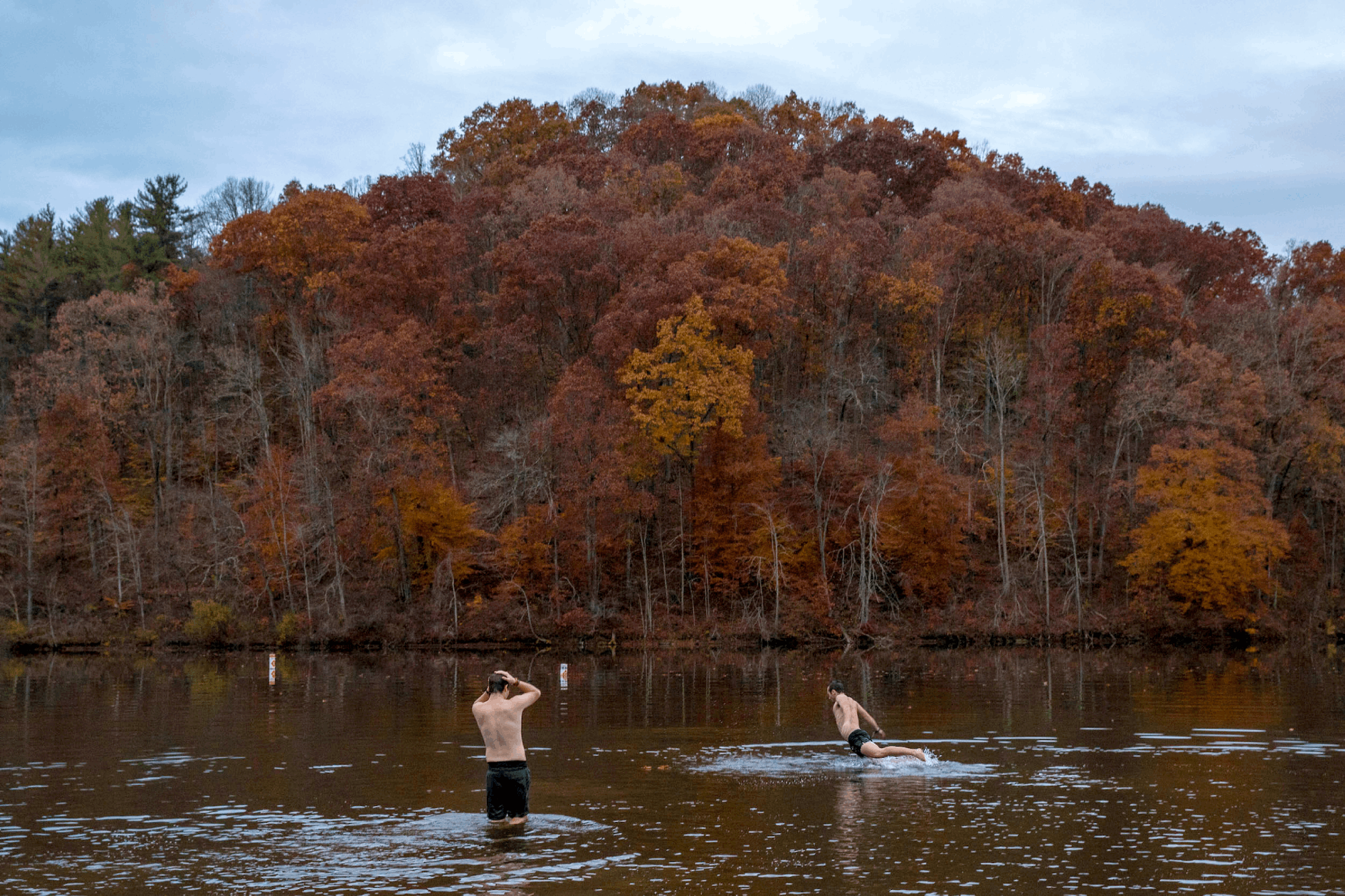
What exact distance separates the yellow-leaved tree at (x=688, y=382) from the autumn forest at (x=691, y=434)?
0.68 ft

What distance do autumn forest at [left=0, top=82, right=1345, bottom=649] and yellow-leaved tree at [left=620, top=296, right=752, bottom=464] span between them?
0.68ft

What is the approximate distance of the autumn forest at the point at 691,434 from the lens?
216 feet

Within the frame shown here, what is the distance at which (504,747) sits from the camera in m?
18.7

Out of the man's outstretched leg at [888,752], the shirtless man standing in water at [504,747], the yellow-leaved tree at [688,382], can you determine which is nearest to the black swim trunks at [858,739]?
the man's outstretched leg at [888,752]

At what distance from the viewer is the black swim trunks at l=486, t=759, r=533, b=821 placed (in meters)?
18.9

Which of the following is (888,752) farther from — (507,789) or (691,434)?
(691,434)

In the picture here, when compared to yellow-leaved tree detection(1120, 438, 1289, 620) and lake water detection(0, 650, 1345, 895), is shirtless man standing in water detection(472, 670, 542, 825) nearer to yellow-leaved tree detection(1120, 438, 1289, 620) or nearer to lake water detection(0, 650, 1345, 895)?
lake water detection(0, 650, 1345, 895)

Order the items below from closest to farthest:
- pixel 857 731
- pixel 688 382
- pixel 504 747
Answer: pixel 504 747 → pixel 857 731 → pixel 688 382

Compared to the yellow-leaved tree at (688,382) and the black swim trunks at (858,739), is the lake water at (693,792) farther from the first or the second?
the yellow-leaved tree at (688,382)

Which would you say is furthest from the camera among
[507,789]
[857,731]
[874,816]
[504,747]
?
[857,731]

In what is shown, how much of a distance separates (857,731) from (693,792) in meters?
4.62

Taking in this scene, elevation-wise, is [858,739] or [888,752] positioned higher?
[858,739]

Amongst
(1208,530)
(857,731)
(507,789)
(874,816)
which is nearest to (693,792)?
(874,816)

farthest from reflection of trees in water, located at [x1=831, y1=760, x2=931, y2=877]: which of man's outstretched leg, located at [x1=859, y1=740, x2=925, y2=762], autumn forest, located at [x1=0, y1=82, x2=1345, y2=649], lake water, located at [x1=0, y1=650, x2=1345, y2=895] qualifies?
autumn forest, located at [x1=0, y1=82, x2=1345, y2=649]
